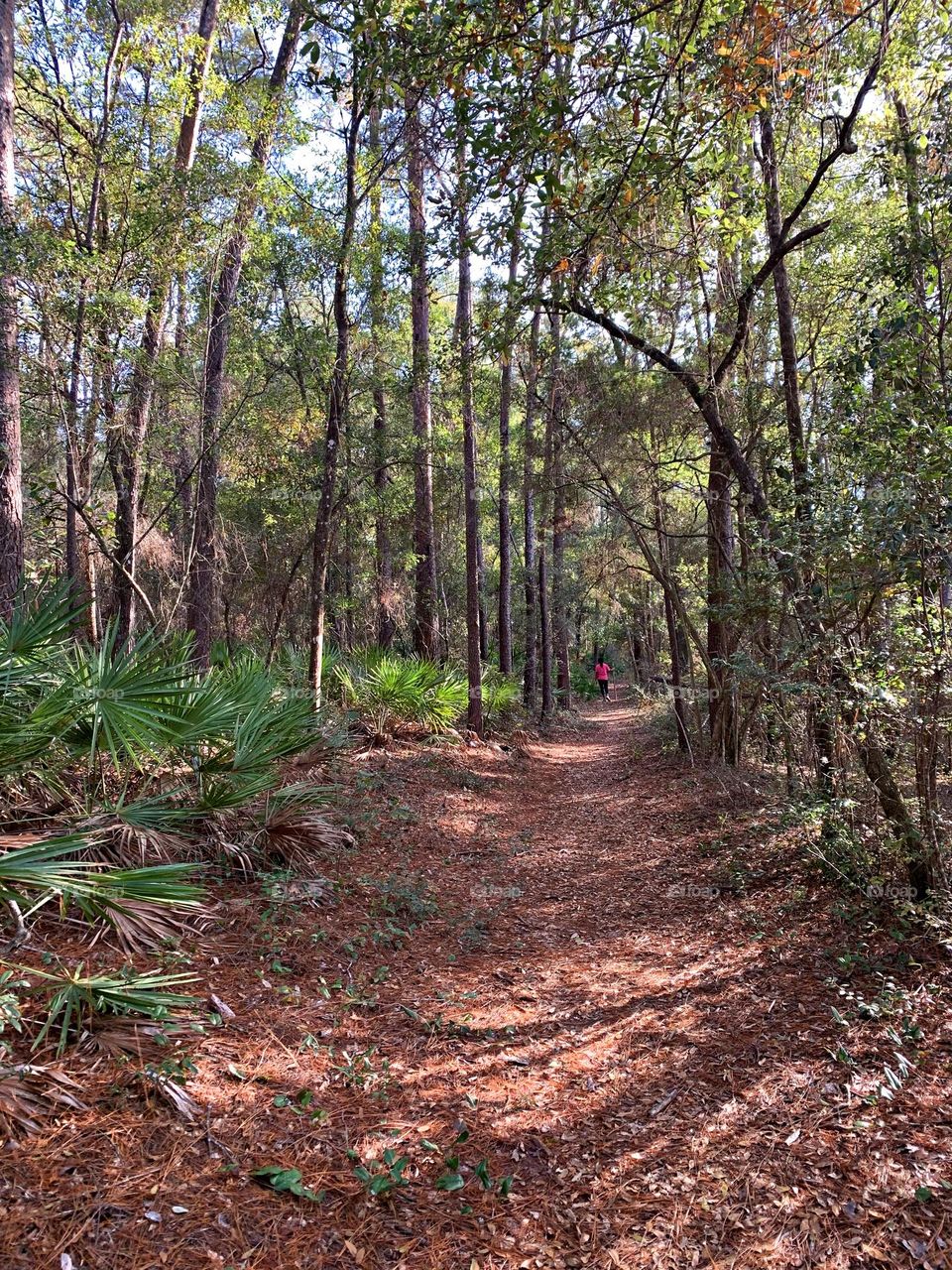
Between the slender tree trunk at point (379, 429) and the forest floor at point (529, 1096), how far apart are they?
25.0ft

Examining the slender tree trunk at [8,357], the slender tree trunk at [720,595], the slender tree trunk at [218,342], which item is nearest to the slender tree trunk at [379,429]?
the slender tree trunk at [218,342]

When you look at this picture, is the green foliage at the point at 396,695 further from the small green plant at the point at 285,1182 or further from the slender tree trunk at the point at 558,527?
the small green plant at the point at 285,1182

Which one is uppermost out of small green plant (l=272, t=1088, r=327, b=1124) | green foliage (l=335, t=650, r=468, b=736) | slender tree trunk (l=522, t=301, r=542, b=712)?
slender tree trunk (l=522, t=301, r=542, b=712)

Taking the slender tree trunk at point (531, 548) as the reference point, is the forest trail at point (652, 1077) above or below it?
below

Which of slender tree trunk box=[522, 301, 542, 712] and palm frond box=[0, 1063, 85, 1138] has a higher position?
slender tree trunk box=[522, 301, 542, 712]

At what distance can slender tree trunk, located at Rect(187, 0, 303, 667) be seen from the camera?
8.65 m

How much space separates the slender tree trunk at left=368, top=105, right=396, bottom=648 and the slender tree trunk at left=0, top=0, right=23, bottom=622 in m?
3.95

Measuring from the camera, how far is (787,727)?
5.68m

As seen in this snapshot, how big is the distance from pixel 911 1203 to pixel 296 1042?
8.26 feet

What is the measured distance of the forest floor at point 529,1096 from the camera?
2115 mm

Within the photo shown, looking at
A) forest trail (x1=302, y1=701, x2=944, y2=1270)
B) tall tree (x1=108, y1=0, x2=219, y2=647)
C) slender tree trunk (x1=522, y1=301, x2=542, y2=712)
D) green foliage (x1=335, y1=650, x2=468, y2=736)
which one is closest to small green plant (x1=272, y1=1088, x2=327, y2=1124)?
forest trail (x1=302, y1=701, x2=944, y2=1270)

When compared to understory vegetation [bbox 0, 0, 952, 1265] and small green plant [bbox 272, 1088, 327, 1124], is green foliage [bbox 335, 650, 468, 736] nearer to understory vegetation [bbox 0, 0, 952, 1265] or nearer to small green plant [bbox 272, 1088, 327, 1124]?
understory vegetation [bbox 0, 0, 952, 1265]

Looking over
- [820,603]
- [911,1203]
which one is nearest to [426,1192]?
[911,1203]

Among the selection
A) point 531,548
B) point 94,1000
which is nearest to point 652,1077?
point 94,1000
